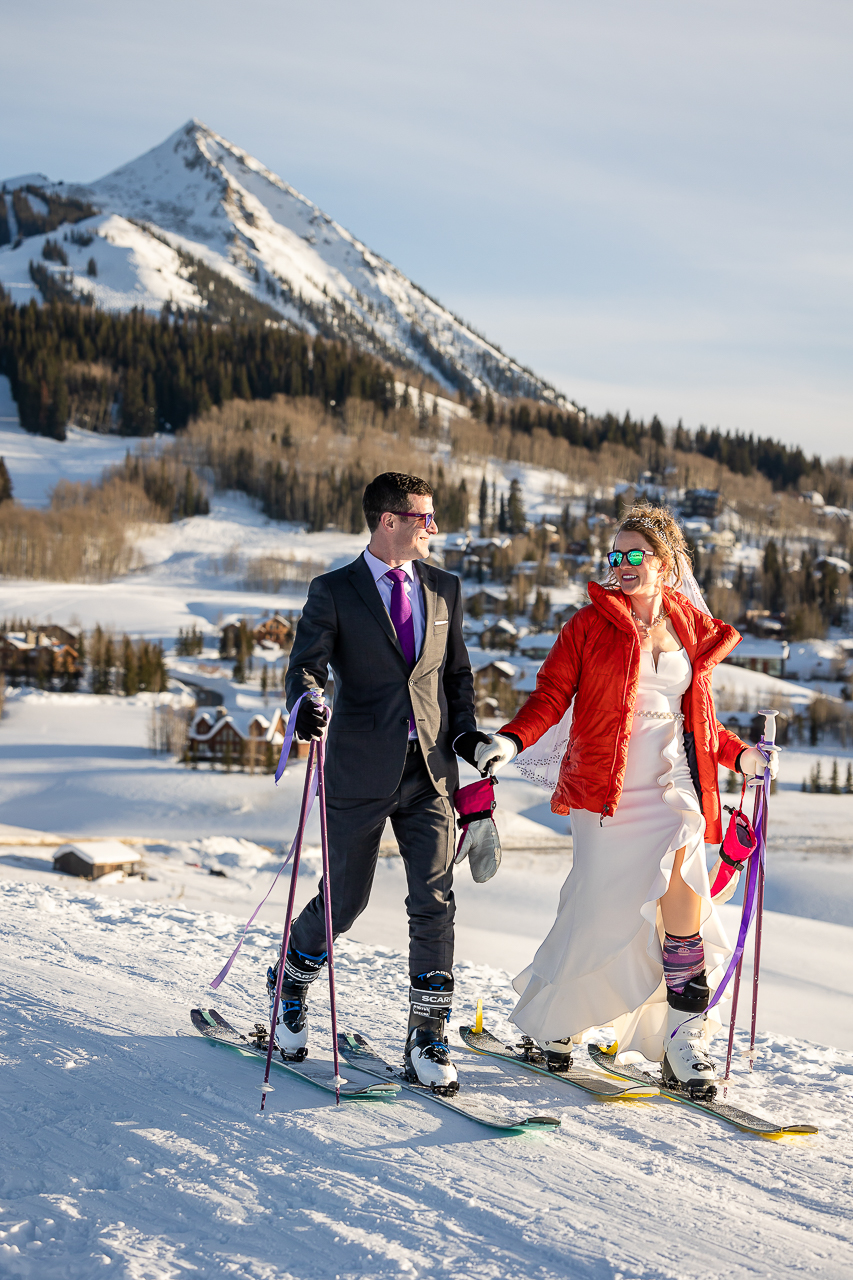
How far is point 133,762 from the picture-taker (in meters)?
35.0

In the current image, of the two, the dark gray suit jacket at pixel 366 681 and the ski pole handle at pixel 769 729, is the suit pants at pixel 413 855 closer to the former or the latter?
the dark gray suit jacket at pixel 366 681

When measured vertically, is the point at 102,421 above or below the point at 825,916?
above

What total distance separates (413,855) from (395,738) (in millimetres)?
397

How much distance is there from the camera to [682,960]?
10.7 feet

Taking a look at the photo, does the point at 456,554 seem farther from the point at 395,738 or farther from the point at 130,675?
the point at 395,738

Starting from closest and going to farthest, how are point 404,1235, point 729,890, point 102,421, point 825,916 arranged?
point 404,1235 < point 729,890 < point 825,916 < point 102,421

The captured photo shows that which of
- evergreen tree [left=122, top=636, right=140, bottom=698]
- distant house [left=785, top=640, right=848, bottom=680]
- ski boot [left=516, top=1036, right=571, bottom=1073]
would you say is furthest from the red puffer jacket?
distant house [left=785, top=640, right=848, bottom=680]

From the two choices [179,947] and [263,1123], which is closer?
[263,1123]

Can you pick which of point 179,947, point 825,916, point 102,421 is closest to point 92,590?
point 102,421

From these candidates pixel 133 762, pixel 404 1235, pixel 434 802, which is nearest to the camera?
pixel 404 1235

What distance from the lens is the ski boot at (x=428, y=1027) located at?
3160 mm

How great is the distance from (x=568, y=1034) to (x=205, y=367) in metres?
120

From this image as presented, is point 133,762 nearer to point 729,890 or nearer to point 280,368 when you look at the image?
point 729,890

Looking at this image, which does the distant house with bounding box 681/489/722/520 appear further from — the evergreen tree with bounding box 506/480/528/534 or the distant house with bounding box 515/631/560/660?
the distant house with bounding box 515/631/560/660
